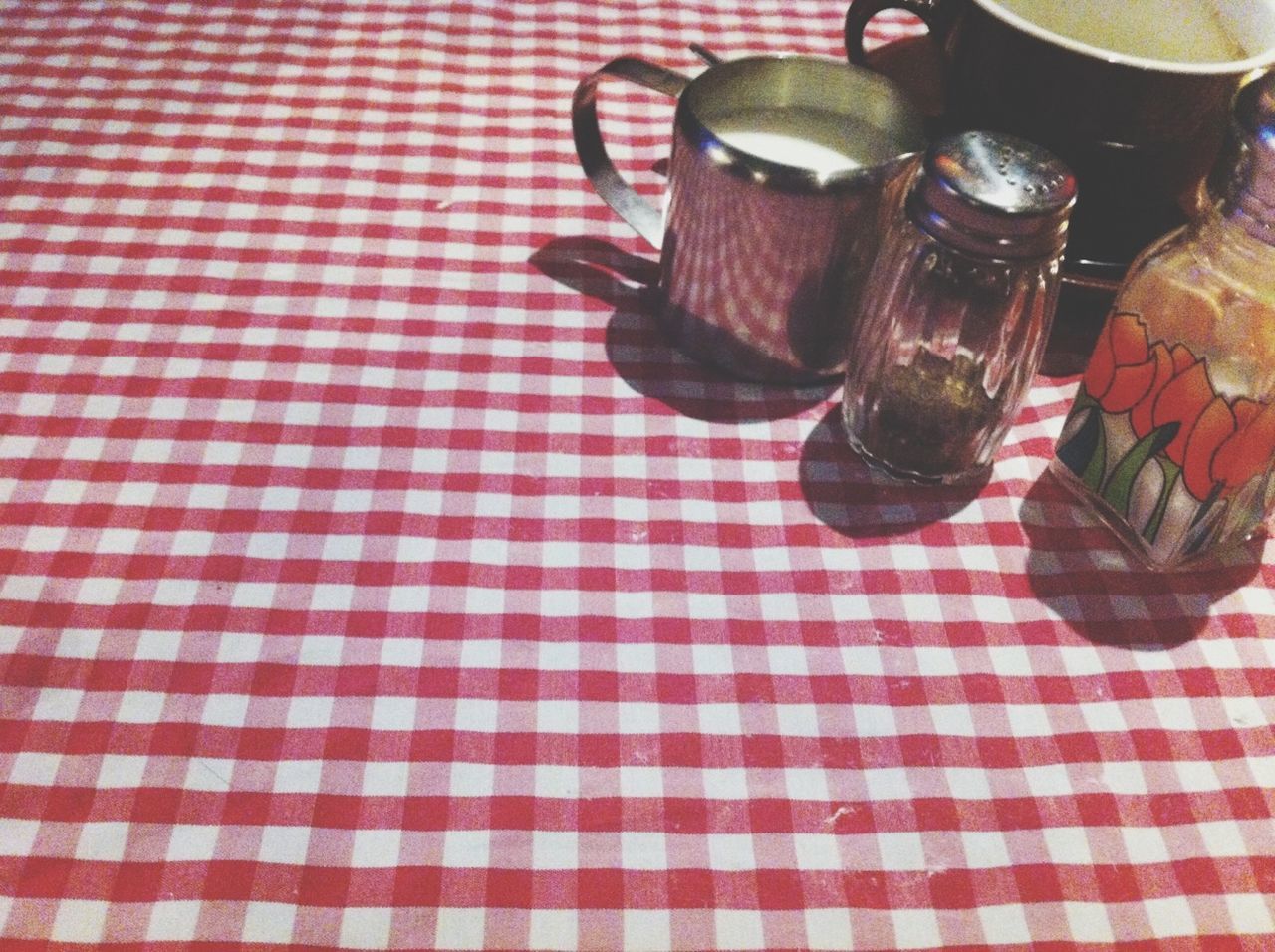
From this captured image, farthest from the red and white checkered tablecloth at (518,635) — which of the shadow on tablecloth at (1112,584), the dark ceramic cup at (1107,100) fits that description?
the dark ceramic cup at (1107,100)

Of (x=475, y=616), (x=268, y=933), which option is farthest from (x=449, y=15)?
(x=268, y=933)

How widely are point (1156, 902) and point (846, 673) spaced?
14cm

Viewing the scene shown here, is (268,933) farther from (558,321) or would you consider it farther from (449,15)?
(449,15)

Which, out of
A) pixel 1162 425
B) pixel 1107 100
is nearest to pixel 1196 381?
pixel 1162 425

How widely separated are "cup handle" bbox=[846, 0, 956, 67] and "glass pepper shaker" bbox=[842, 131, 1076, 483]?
0.38 ft

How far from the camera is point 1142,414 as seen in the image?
48 centimetres

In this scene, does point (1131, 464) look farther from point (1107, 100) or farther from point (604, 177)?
point (604, 177)

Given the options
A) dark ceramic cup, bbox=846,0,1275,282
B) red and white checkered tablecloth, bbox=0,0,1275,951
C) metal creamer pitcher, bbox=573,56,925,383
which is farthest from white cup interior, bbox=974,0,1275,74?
red and white checkered tablecloth, bbox=0,0,1275,951

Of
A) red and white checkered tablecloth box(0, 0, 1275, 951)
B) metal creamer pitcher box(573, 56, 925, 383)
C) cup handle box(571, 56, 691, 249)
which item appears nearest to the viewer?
red and white checkered tablecloth box(0, 0, 1275, 951)

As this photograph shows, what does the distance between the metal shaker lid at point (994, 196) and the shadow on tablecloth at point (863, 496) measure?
5.3 inches

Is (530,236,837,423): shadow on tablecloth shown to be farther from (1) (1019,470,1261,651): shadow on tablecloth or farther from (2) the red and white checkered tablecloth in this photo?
(1) (1019,470,1261,651): shadow on tablecloth

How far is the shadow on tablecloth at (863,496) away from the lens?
0.53 metres

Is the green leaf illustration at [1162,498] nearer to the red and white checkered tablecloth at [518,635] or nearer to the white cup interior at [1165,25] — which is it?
the red and white checkered tablecloth at [518,635]

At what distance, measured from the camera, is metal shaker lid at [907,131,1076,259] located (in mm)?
445
